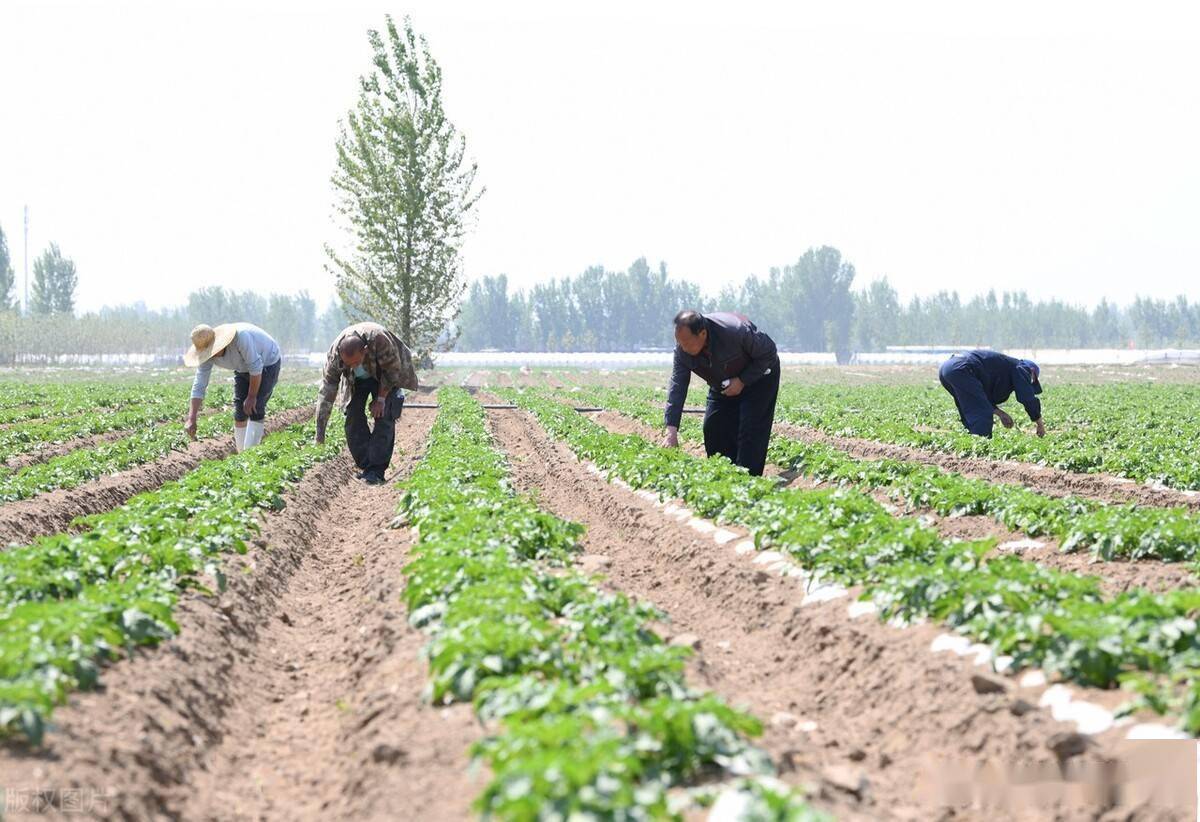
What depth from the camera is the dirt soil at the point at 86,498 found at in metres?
9.98

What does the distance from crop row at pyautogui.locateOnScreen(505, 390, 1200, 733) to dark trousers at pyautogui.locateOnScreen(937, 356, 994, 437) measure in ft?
18.1

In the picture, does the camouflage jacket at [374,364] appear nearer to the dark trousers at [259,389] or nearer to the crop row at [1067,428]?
the dark trousers at [259,389]

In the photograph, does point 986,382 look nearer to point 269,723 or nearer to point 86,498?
point 86,498

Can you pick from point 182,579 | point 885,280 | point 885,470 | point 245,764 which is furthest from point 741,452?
point 885,280

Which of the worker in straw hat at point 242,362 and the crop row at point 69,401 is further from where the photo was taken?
the crop row at point 69,401

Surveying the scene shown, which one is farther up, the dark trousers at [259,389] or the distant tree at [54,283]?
the distant tree at [54,283]

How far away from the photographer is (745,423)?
11594mm

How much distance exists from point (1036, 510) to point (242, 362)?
9.28 meters

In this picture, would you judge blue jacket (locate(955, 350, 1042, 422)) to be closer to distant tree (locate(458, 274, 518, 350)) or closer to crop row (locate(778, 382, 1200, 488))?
crop row (locate(778, 382, 1200, 488))

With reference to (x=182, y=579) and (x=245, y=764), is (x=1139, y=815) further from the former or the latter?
(x=182, y=579)

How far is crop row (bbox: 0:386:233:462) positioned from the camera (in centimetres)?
1762

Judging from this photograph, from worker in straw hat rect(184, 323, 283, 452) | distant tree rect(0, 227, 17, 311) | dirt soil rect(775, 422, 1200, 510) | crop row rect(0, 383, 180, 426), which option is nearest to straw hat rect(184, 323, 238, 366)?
worker in straw hat rect(184, 323, 283, 452)

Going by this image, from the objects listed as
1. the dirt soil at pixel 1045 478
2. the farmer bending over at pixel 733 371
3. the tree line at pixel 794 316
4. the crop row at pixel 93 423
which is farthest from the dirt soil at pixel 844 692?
the tree line at pixel 794 316

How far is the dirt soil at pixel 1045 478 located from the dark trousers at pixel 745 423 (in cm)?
334
